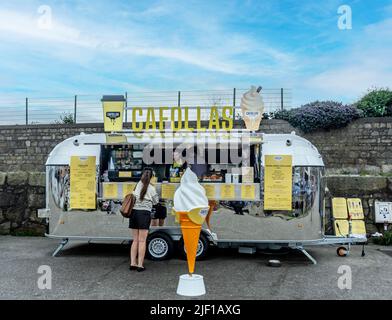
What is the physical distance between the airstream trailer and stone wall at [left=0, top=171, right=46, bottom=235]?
10.3 ft

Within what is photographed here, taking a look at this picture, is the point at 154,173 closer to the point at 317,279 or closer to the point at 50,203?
the point at 50,203

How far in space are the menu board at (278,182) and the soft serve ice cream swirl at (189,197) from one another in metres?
2.49

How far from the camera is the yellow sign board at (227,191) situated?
29.5 feet

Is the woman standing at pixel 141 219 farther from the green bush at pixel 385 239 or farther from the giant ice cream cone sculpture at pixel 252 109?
the green bush at pixel 385 239

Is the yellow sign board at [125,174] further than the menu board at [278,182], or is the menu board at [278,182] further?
the yellow sign board at [125,174]

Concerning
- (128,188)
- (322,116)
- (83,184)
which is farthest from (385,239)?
(83,184)

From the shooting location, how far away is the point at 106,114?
9.42 meters

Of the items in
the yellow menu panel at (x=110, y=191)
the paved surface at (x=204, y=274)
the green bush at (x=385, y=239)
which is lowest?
the paved surface at (x=204, y=274)

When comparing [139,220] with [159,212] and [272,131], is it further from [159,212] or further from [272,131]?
[272,131]

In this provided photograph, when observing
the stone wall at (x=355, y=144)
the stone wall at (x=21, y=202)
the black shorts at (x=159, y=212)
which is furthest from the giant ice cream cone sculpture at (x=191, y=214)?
the stone wall at (x=355, y=144)

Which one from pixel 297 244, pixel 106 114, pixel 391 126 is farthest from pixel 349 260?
pixel 391 126

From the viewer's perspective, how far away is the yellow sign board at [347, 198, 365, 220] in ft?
36.5

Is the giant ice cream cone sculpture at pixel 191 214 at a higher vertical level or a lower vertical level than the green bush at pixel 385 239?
higher

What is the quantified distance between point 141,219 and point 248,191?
208cm
